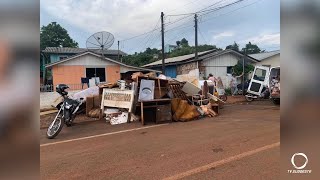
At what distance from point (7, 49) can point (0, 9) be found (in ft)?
0.41

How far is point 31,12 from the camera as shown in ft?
3.09

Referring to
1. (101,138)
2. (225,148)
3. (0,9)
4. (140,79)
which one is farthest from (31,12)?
(140,79)

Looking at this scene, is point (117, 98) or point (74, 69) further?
point (74, 69)

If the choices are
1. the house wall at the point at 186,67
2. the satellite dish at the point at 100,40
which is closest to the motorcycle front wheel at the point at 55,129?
the satellite dish at the point at 100,40

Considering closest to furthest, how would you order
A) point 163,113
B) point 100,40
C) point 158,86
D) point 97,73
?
1. point 163,113
2. point 158,86
3. point 100,40
4. point 97,73

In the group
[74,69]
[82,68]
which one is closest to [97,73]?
[82,68]

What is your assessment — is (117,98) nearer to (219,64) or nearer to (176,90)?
(176,90)

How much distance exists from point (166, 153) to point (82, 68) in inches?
701

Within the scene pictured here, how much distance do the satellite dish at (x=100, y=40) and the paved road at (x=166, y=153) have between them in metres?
9.58

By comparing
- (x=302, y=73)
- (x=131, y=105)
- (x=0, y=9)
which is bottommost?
(x=131, y=105)

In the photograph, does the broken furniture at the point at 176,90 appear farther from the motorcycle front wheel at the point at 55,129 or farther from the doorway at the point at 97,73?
the doorway at the point at 97,73

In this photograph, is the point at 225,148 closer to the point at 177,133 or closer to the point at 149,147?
the point at 149,147

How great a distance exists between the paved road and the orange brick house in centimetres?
1371

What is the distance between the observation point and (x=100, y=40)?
54.9ft
